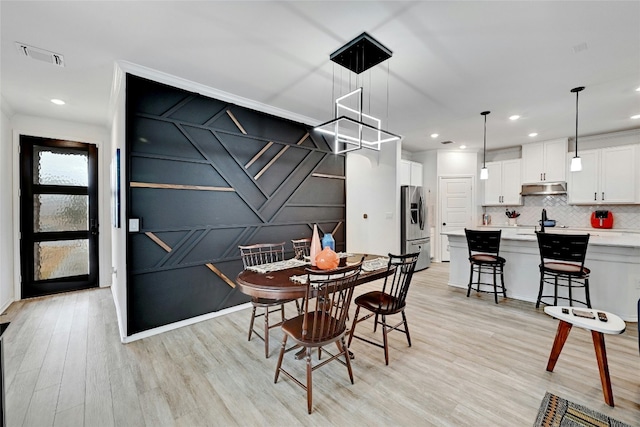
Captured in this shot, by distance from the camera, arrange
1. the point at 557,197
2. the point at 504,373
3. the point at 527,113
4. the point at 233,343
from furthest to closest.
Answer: the point at 557,197 → the point at 527,113 → the point at 233,343 → the point at 504,373

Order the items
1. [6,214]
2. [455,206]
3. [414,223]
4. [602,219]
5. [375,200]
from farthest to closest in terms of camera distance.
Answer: [455,206], [375,200], [414,223], [602,219], [6,214]

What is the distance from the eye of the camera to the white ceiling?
204 cm

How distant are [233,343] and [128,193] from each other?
74.5 inches

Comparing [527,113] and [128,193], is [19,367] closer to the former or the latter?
[128,193]

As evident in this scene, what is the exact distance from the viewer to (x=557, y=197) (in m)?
5.91

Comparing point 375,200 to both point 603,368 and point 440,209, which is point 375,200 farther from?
point 603,368

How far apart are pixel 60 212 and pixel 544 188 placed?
9244 mm

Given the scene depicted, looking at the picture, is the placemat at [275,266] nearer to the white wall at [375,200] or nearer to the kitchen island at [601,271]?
the white wall at [375,200]

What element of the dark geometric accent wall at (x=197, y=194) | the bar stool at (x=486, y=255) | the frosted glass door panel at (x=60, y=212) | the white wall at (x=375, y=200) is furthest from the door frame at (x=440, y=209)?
the frosted glass door panel at (x=60, y=212)

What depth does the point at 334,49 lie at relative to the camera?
253cm

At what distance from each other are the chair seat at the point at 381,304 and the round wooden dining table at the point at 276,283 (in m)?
0.23

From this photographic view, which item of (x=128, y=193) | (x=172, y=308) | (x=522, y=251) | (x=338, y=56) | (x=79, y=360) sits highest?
(x=338, y=56)

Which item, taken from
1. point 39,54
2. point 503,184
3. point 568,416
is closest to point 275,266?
point 568,416

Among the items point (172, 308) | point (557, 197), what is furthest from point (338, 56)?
point (557, 197)
